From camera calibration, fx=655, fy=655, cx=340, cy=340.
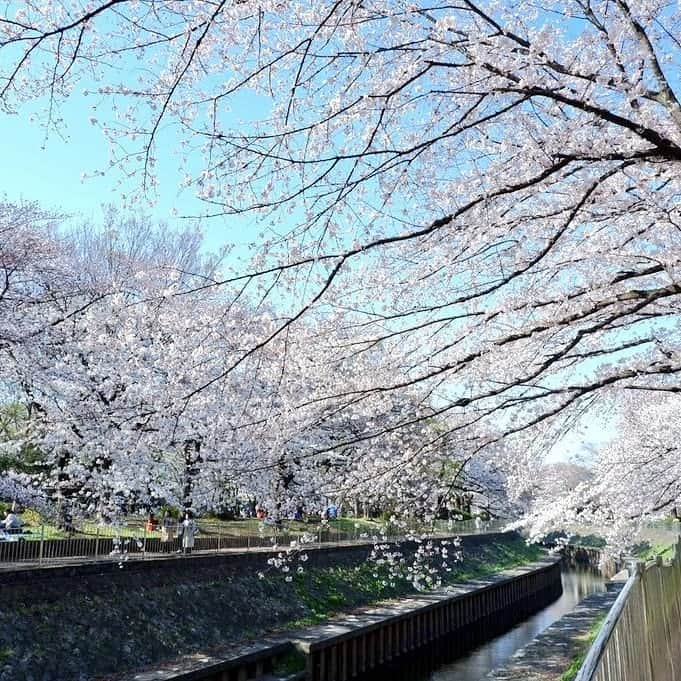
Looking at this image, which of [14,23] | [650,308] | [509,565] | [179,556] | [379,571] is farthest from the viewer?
[509,565]

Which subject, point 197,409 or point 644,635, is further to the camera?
point 197,409

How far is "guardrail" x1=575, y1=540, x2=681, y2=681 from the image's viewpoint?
279 cm

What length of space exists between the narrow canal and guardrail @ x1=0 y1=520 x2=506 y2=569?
11.0ft

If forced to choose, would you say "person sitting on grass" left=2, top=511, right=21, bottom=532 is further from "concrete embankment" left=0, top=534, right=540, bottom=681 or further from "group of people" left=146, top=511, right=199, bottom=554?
"concrete embankment" left=0, top=534, right=540, bottom=681

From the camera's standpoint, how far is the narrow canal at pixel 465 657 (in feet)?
53.9

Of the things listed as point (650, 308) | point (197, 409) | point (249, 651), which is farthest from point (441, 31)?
point (197, 409)

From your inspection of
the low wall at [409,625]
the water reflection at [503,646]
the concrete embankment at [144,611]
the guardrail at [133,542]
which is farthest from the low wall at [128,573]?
the water reflection at [503,646]

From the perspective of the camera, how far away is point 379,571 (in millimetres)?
23109

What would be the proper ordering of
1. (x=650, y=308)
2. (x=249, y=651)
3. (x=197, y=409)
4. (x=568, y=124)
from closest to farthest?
(x=568, y=124), (x=650, y=308), (x=249, y=651), (x=197, y=409)

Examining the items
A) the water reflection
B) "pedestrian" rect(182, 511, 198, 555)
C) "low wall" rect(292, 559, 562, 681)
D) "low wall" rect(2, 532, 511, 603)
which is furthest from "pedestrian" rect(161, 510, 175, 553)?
the water reflection

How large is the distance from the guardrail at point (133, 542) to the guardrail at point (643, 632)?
4.49 m

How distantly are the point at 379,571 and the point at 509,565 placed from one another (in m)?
13.3

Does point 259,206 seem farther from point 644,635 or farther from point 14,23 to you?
point 644,635

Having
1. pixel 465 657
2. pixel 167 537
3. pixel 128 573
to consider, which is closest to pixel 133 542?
pixel 167 537
